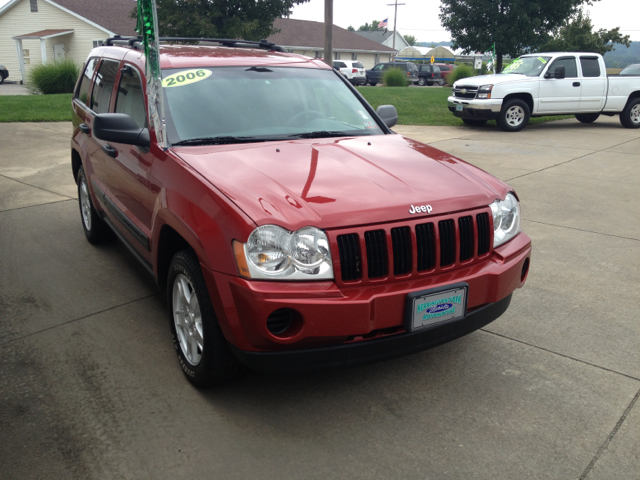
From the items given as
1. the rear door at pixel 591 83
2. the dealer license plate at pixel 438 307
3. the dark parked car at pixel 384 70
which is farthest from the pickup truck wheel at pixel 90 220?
the dark parked car at pixel 384 70

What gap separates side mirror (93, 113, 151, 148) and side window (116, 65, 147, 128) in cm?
20

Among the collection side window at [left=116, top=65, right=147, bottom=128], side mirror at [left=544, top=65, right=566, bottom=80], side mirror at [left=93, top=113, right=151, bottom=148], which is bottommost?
side mirror at [left=93, top=113, right=151, bottom=148]

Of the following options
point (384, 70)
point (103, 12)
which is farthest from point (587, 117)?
point (103, 12)

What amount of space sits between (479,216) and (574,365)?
3.88 feet

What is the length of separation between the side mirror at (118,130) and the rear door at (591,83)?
13.6 m

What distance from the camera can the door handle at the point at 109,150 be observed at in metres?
4.30

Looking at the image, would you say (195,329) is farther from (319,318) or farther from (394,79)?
(394,79)

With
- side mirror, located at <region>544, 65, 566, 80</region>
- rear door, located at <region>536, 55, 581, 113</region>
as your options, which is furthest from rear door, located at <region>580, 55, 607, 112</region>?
side mirror, located at <region>544, 65, 566, 80</region>

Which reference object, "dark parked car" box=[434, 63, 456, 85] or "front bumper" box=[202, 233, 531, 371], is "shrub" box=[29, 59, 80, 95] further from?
"dark parked car" box=[434, 63, 456, 85]

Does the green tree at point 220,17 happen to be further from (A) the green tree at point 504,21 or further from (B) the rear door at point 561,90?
(B) the rear door at point 561,90

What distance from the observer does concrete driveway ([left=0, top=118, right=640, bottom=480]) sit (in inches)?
105

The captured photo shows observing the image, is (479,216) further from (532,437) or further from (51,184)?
(51,184)

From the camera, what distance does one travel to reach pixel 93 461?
265 centimetres

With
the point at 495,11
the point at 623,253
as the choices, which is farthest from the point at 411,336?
the point at 495,11
